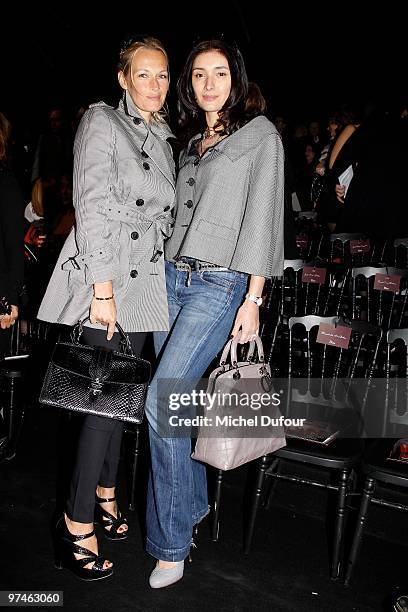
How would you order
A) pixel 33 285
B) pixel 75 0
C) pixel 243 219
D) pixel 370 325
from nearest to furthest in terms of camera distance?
pixel 243 219
pixel 370 325
pixel 33 285
pixel 75 0

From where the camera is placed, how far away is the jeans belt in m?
2.03

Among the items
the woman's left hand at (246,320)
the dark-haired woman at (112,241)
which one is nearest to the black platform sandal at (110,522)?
the dark-haired woman at (112,241)

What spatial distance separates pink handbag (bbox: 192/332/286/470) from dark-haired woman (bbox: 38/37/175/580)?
28 cm

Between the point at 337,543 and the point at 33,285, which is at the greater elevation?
the point at 33,285

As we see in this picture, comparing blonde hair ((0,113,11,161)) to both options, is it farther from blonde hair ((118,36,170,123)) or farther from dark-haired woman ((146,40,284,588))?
dark-haired woman ((146,40,284,588))

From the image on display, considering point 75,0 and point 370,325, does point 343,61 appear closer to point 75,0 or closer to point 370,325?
point 75,0

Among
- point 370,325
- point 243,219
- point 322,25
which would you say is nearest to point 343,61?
point 322,25

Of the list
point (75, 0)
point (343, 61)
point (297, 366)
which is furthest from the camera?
point (343, 61)

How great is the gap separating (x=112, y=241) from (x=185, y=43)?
23.3 feet

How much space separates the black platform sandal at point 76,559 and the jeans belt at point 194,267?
36.7 inches

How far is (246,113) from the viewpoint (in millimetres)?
2076

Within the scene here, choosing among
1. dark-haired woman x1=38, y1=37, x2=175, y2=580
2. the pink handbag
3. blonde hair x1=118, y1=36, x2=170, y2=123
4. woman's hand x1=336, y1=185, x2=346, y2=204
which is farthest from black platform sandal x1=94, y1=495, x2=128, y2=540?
woman's hand x1=336, y1=185, x2=346, y2=204

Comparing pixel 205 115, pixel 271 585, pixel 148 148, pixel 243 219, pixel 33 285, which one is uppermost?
pixel 205 115

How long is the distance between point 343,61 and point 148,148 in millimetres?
7558
